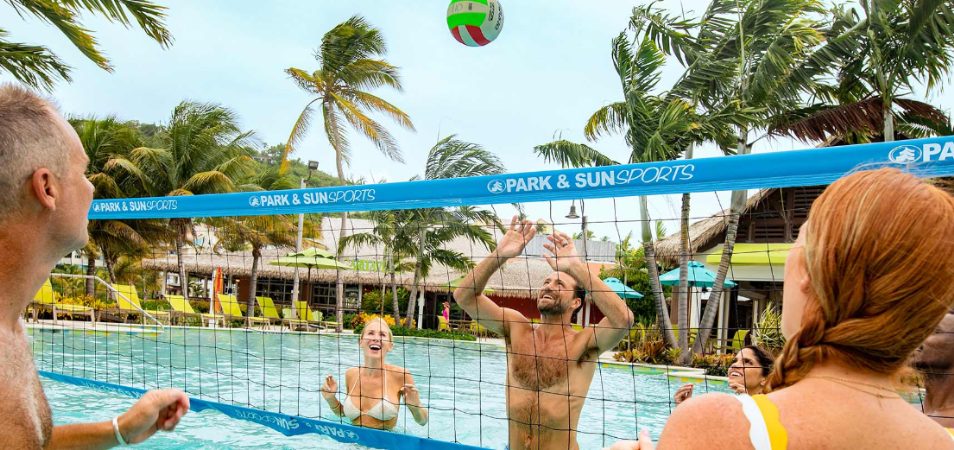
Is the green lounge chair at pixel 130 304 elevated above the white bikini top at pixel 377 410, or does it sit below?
above

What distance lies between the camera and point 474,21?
974cm

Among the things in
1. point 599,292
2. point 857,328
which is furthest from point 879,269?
point 599,292

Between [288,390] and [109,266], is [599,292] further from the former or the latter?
[109,266]

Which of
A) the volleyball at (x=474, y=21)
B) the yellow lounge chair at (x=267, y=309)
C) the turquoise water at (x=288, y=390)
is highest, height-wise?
the volleyball at (x=474, y=21)

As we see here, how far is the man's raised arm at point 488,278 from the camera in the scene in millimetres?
4168

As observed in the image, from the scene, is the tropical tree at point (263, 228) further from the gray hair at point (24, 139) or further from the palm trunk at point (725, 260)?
the gray hair at point (24, 139)

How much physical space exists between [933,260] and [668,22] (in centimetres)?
1792

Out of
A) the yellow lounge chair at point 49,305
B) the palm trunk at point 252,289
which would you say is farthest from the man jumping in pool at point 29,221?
the yellow lounge chair at point 49,305

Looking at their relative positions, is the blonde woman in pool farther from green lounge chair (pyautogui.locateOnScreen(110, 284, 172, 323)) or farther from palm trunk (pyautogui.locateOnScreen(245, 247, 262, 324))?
green lounge chair (pyautogui.locateOnScreen(110, 284, 172, 323))

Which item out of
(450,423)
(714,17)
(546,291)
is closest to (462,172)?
(714,17)

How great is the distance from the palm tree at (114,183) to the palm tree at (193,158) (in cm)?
55

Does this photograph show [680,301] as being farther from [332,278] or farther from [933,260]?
[332,278]

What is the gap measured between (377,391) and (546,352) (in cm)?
187

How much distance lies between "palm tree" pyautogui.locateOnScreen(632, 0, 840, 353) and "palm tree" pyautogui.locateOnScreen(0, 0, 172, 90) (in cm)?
1037
